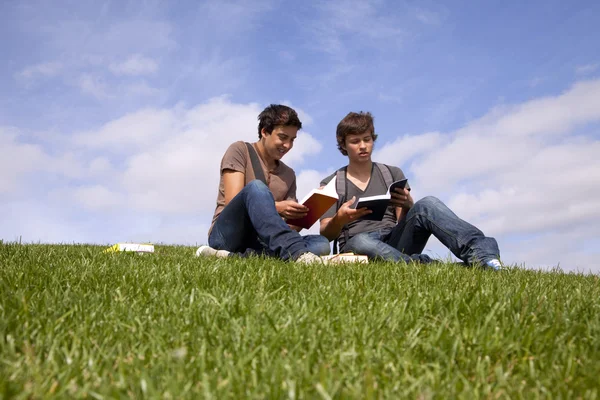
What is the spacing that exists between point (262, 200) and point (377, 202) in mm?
1160

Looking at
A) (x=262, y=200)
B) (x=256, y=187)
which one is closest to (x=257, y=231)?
(x=262, y=200)

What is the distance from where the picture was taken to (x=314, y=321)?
2.08 metres

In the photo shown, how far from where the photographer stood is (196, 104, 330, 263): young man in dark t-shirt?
15.8 feet

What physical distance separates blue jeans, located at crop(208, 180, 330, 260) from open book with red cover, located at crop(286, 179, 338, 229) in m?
0.26

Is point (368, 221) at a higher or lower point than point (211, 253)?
higher

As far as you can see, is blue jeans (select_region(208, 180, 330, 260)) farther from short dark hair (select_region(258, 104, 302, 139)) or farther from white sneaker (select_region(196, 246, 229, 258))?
short dark hair (select_region(258, 104, 302, 139))

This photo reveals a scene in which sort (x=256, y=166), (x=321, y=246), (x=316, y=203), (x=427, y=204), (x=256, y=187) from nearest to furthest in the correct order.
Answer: (x=256, y=187) < (x=316, y=203) < (x=427, y=204) < (x=321, y=246) < (x=256, y=166)

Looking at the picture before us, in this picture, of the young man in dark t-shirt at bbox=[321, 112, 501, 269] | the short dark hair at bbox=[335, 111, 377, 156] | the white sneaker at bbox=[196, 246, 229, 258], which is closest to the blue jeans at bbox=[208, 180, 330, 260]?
the white sneaker at bbox=[196, 246, 229, 258]

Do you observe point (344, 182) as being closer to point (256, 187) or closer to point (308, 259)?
point (256, 187)

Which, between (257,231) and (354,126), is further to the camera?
(354,126)

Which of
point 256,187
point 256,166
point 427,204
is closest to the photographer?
point 256,187

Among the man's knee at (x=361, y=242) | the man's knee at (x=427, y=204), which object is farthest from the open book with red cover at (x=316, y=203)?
the man's knee at (x=427, y=204)

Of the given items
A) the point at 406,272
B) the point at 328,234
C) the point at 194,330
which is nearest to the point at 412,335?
the point at 194,330

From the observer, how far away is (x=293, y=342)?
6.16ft
